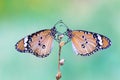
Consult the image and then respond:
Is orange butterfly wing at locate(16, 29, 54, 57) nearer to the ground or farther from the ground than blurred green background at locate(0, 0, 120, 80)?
nearer to the ground

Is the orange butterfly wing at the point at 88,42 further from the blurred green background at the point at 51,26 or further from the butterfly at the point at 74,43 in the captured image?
the blurred green background at the point at 51,26

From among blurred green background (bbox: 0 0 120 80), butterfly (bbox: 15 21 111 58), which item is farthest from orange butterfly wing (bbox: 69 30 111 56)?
blurred green background (bbox: 0 0 120 80)

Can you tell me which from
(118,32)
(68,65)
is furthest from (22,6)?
(118,32)

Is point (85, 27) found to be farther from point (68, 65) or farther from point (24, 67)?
point (24, 67)

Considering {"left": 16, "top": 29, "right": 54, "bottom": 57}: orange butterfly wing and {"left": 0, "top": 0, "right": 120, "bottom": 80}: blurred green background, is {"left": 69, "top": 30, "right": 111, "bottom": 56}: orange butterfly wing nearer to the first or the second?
{"left": 16, "top": 29, "right": 54, "bottom": 57}: orange butterfly wing

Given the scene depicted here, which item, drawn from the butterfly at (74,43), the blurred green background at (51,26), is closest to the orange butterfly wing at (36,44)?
the butterfly at (74,43)

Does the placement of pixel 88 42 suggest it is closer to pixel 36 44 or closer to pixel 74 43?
pixel 74 43

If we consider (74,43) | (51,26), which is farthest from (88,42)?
(51,26)

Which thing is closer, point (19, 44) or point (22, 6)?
point (19, 44)
